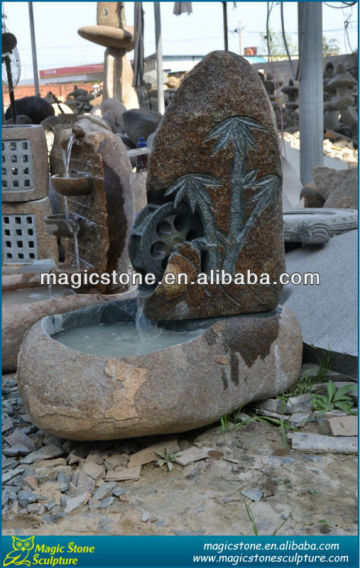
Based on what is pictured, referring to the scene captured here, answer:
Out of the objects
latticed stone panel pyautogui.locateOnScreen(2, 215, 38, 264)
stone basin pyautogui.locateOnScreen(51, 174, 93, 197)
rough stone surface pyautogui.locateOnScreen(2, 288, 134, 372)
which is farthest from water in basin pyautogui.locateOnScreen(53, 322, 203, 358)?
latticed stone panel pyautogui.locateOnScreen(2, 215, 38, 264)

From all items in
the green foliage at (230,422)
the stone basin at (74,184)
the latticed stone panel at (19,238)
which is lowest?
the green foliage at (230,422)

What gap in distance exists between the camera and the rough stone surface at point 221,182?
3387 millimetres

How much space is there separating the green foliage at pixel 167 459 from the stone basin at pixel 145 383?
0.11 meters

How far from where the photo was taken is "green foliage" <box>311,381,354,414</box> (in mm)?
3422

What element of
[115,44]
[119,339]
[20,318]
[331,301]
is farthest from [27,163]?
[115,44]

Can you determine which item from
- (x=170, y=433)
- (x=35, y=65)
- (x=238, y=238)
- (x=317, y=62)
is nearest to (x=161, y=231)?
(x=238, y=238)

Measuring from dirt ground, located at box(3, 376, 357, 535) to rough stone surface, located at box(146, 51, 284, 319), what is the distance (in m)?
0.80

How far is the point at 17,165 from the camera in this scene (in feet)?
18.8

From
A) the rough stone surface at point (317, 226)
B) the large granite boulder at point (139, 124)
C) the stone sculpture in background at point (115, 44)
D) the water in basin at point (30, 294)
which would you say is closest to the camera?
the water in basin at point (30, 294)

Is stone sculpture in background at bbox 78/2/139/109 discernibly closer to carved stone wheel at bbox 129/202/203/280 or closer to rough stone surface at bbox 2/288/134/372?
rough stone surface at bbox 2/288/134/372

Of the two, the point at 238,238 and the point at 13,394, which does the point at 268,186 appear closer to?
the point at 238,238

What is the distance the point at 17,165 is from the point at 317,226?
2742 millimetres

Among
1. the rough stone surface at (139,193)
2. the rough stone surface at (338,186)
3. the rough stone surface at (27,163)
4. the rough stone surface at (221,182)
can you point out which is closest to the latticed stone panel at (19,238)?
the rough stone surface at (27,163)

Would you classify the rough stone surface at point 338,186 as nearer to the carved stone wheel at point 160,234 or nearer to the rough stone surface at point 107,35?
the carved stone wheel at point 160,234
